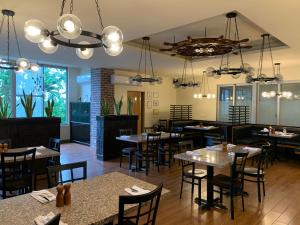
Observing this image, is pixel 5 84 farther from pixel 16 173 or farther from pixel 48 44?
pixel 48 44

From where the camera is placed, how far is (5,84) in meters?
8.22

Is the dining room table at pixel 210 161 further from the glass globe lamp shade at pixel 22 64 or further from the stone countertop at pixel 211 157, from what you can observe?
the glass globe lamp shade at pixel 22 64

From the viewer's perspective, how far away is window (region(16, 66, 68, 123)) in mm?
8641

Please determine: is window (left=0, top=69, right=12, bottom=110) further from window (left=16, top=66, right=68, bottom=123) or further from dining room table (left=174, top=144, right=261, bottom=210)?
dining room table (left=174, top=144, right=261, bottom=210)

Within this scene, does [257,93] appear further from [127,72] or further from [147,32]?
[147,32]

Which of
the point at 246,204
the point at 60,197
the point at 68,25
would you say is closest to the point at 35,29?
the point at 68,25

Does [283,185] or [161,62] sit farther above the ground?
[161,62]

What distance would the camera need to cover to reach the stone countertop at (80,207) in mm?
1668

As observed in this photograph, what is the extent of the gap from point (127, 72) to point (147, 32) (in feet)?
16.2

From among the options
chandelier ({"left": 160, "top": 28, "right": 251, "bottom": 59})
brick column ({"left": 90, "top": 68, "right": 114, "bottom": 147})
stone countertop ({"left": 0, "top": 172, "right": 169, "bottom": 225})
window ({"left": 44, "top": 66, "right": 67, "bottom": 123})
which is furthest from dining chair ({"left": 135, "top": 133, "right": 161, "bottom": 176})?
window ({"left": 44, "top": 66, "right": 67, "bottom": 123})

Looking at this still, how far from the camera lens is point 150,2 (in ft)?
10.1

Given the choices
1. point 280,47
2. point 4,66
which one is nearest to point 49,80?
point 4,66

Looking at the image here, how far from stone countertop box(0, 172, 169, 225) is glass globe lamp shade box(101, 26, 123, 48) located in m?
1.34

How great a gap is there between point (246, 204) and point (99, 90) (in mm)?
5877
